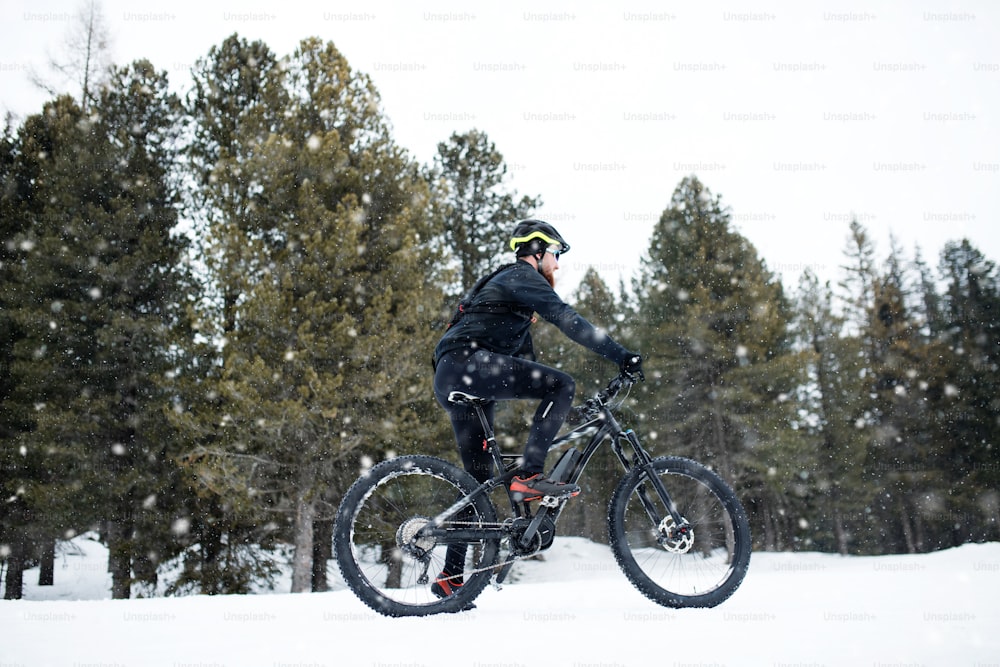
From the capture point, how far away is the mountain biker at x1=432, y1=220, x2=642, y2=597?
3078mm

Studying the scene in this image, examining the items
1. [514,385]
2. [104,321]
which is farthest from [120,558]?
[514,385]

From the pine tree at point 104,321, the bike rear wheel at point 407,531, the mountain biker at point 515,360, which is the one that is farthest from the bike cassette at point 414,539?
the pine tree at point 104,321

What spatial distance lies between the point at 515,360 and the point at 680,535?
55.1 inches

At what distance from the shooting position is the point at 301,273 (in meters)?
10.9

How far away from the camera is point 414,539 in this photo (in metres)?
3.00

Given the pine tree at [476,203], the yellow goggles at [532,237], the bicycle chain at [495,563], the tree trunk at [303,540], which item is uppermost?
the pine tree at [476,203]

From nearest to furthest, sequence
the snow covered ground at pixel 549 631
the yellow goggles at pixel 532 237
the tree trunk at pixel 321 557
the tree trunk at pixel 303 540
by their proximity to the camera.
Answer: the snow covered ground at pixel 549 631 → the yellow goggles at pixel 532 237 → the tree trunk at pixel 303 540 → the tree trunk at pixel 321 557

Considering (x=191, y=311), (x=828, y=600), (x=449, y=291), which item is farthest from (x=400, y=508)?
(x=449, y=291)

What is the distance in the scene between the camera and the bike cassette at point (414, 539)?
300cm

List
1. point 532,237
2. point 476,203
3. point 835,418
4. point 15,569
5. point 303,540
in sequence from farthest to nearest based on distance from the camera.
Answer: point 835,418 < point 476,203 < point 15,569 < point 303,540 < point 532,237

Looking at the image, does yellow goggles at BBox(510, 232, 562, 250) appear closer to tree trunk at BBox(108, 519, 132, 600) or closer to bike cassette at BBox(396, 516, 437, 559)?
bike cassette at BBox(396, 516, 437, 559)

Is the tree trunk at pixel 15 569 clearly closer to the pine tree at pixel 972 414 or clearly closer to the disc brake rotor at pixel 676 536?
the disc brake rotor at pixel 676 536

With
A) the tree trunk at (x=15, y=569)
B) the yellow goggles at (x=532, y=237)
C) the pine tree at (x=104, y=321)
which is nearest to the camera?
the yellow goggles at (x=532, y=237)

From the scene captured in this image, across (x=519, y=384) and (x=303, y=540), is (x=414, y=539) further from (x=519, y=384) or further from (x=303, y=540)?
(x=303, y=540)
